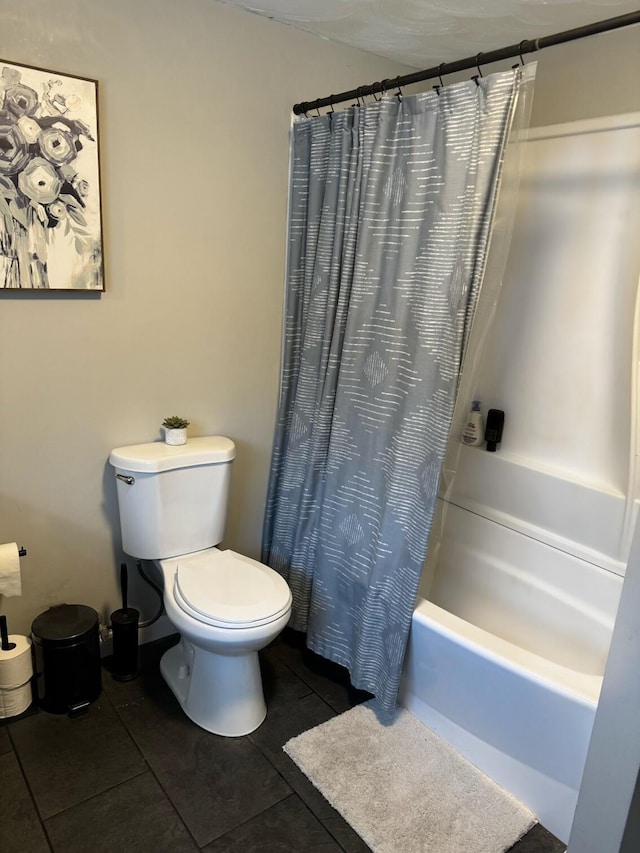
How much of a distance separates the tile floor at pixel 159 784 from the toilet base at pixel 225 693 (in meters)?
0.04

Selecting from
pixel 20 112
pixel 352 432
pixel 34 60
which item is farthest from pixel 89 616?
pixel 34 60

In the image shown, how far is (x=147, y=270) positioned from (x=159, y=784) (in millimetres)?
1596

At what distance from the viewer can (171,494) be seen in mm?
2053

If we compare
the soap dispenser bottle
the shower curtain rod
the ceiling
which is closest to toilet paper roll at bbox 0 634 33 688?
the soap dispenser bottle

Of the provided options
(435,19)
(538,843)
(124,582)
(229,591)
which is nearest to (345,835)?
(538,843)

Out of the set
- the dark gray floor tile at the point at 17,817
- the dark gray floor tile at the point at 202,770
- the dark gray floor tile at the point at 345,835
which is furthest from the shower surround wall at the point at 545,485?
the dark gray floor tile at the point at 17,817

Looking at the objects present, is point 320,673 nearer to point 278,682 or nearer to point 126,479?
point 278,682

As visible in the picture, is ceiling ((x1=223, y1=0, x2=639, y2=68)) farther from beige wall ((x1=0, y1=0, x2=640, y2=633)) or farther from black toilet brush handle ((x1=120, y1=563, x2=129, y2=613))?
black toilet brush handle ((x1=120, y1=563, x2=129, y2=613))

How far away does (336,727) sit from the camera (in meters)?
1.97

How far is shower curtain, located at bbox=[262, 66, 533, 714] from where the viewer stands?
5.52 feet

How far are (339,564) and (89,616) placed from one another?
86 cm

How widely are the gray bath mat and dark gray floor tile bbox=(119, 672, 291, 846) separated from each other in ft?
0.44

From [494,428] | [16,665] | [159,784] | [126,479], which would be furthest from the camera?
[494,428]

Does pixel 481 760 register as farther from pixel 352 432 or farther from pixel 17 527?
pixel 17 527
